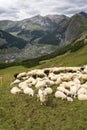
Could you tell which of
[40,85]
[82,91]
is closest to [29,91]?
[40,85]

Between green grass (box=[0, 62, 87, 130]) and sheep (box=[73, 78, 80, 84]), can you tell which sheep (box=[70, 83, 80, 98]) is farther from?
sheep (box=[73, 78, 80, 84])

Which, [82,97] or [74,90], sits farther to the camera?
[74,90]

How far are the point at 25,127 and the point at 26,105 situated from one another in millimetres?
4174

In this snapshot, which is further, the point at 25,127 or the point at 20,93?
the point at 20,93

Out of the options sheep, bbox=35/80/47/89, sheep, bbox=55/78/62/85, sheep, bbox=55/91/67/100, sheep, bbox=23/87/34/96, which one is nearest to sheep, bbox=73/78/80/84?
sheep, bbox=55/78/62/85

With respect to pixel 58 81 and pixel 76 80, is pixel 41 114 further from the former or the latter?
pixel 58 81

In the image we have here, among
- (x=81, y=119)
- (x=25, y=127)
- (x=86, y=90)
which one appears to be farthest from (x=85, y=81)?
(x=25, y=127)

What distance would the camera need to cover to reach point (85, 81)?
99.6 ft

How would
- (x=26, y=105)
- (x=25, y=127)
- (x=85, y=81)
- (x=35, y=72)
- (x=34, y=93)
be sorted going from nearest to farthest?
(x=25, y=127) < (x=26, y=105) < (x=34, y=93) < (x=85, y=81) < (x=35, y=72)

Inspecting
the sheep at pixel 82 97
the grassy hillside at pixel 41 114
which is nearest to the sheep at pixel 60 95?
the grassy hillside at pixel 41 114

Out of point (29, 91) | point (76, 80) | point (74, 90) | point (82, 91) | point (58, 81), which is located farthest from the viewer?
point (58, 81)

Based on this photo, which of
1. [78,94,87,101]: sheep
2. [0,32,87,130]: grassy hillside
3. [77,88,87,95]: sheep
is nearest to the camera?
[0,32,87,130]: grassy hillside

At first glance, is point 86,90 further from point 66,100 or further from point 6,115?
point 6,115

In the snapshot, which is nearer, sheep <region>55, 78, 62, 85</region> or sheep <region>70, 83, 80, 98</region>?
sheep <region>70, 83, 80, 98</region>
